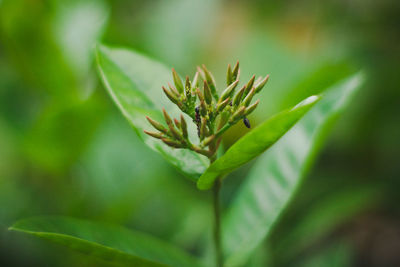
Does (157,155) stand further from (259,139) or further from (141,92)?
(259,139)

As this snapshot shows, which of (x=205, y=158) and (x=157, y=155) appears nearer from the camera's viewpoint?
(x=205, y=158)

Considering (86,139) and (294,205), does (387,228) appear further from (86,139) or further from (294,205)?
(86,139)

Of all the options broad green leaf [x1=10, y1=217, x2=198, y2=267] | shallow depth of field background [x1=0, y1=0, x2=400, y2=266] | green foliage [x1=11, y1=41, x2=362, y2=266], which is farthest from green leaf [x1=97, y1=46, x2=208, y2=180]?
shallow depth of field background [x1=0, y1=0, x2=400, y2=266]

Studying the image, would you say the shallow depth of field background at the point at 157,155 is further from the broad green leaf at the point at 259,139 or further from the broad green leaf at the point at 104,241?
the broad green leaf at the point at 259,139

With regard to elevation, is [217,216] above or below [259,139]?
below

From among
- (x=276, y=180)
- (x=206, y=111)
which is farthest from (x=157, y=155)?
(x=206, y=111)

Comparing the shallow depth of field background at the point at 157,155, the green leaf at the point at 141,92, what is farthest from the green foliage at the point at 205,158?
the shallow depth of field background at the point at 157,155

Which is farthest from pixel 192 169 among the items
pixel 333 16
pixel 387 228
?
pixel 333 16
